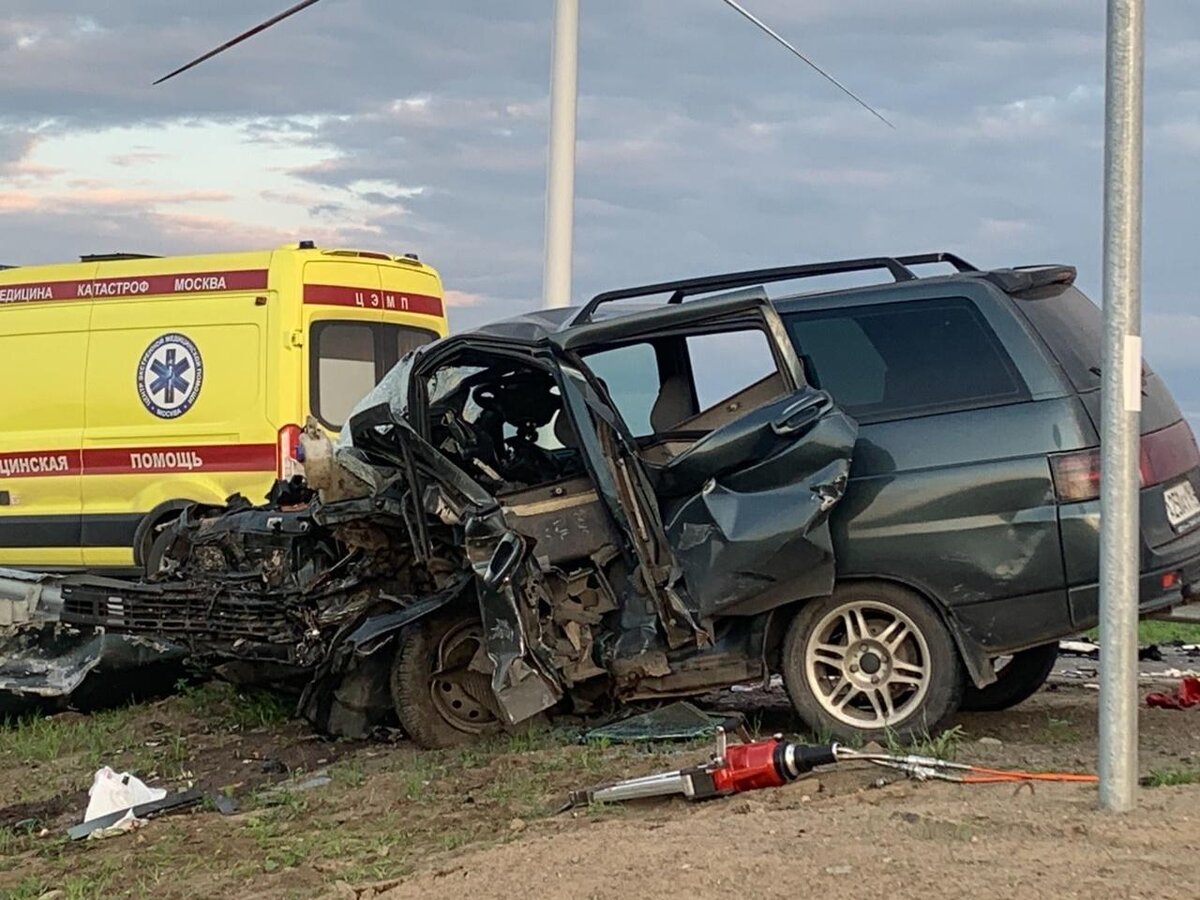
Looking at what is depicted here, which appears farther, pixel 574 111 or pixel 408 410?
pixel 574 111

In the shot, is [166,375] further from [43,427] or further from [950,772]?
[950,772]

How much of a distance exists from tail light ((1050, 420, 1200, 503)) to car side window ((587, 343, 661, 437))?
187 centimetres

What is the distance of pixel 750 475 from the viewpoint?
6.77 m

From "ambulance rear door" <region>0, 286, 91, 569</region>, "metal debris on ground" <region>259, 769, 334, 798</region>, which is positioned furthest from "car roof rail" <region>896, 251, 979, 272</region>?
"ambulance rear door" <region>0, 286, 91, 569</region>

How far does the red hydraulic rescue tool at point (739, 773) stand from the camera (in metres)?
5.71

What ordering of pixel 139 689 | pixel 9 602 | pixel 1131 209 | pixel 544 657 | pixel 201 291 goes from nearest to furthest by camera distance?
pixel 1131 209
pixel 544 657
pixel 9 602
pixel 139 689
pixel 201 291

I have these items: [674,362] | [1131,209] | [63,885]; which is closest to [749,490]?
[674,362]

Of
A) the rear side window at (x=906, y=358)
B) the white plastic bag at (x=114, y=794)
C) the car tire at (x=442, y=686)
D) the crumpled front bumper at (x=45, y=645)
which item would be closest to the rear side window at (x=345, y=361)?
the crumpled front bumper at (x=45, y=645)

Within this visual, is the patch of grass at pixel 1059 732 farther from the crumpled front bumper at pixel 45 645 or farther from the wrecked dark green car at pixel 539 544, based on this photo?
the crumpled front bumper at pixel 45 645

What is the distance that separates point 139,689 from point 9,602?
101 cm

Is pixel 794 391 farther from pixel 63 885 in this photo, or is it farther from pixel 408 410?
pixel 63 885

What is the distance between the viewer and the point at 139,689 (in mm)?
9398

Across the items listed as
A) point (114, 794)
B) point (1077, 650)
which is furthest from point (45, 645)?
point (1077, 650)

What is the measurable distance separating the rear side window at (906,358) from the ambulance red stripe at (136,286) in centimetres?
542
